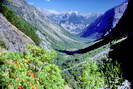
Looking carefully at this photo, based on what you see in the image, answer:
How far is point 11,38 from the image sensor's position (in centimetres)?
10812

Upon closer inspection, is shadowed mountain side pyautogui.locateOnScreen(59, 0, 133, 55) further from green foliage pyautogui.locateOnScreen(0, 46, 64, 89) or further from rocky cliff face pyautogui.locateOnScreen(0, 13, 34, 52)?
rocky cliff face pyautogui.locateOnScreen(0, 13, 34, 52)

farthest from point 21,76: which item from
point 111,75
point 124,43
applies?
point 124,43

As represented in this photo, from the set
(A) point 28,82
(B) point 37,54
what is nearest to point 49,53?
(B) point 37,54

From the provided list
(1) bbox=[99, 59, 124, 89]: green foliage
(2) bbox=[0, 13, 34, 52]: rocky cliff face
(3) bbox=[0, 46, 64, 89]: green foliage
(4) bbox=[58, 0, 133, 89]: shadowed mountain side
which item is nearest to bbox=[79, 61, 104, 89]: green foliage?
(3) bbox=[0, 46, 64, 89]: green foliage

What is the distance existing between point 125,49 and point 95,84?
125 feet

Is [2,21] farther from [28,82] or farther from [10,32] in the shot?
[28,82]

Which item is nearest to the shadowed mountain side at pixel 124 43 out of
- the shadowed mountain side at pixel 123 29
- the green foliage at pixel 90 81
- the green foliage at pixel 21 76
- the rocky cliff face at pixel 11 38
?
the shadowed mountain side at pixel 123 29

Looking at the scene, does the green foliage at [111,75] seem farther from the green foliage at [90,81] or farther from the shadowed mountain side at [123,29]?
the green foliage at [90,81]

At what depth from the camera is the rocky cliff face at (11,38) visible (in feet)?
337

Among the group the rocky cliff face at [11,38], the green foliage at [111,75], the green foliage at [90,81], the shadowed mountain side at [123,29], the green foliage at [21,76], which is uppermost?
the rocky cliff face at [11,38]

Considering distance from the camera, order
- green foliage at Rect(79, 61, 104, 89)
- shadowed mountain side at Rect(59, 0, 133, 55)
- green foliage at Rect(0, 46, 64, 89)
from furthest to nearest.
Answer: green foliage at Rect(79, 61, 104, 89) < green foliage at Rect(0, 46, 64, 89) < shadowed mountain side at Rect(59, 0, 133, 55)

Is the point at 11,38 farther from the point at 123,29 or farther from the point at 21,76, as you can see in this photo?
the point at 123,29

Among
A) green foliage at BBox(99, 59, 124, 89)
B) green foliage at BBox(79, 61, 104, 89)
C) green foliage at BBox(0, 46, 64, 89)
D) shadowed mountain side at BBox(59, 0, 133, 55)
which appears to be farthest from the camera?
green foliage at BBox(79, 61, 104, 89)

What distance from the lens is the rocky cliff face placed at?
102625mm
